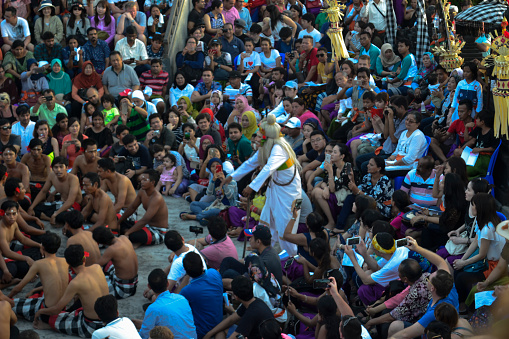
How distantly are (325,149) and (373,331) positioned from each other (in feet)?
12.0

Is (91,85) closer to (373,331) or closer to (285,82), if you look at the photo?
(285,82)

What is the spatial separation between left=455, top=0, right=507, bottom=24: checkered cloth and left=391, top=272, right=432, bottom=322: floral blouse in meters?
3.78

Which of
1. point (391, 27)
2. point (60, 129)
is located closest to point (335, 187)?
point (60, 129)

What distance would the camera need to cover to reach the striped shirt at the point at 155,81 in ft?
40.8

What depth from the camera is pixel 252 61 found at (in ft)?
40.9

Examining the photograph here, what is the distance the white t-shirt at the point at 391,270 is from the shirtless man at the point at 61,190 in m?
4.58

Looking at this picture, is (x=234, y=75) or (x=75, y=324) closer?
(x=75, y=324)

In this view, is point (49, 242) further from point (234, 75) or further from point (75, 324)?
point (234, 75)

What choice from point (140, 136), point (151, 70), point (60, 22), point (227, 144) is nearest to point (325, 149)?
point (227, 144)

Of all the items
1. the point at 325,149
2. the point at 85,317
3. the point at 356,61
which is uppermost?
the point at 356,61

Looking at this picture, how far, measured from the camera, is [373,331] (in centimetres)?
558

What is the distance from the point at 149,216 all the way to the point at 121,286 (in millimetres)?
1418

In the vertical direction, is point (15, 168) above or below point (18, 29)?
below

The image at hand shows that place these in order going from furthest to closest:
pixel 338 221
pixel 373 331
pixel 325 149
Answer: pixel 325 149, pixel 338 221, pixel 373 331
